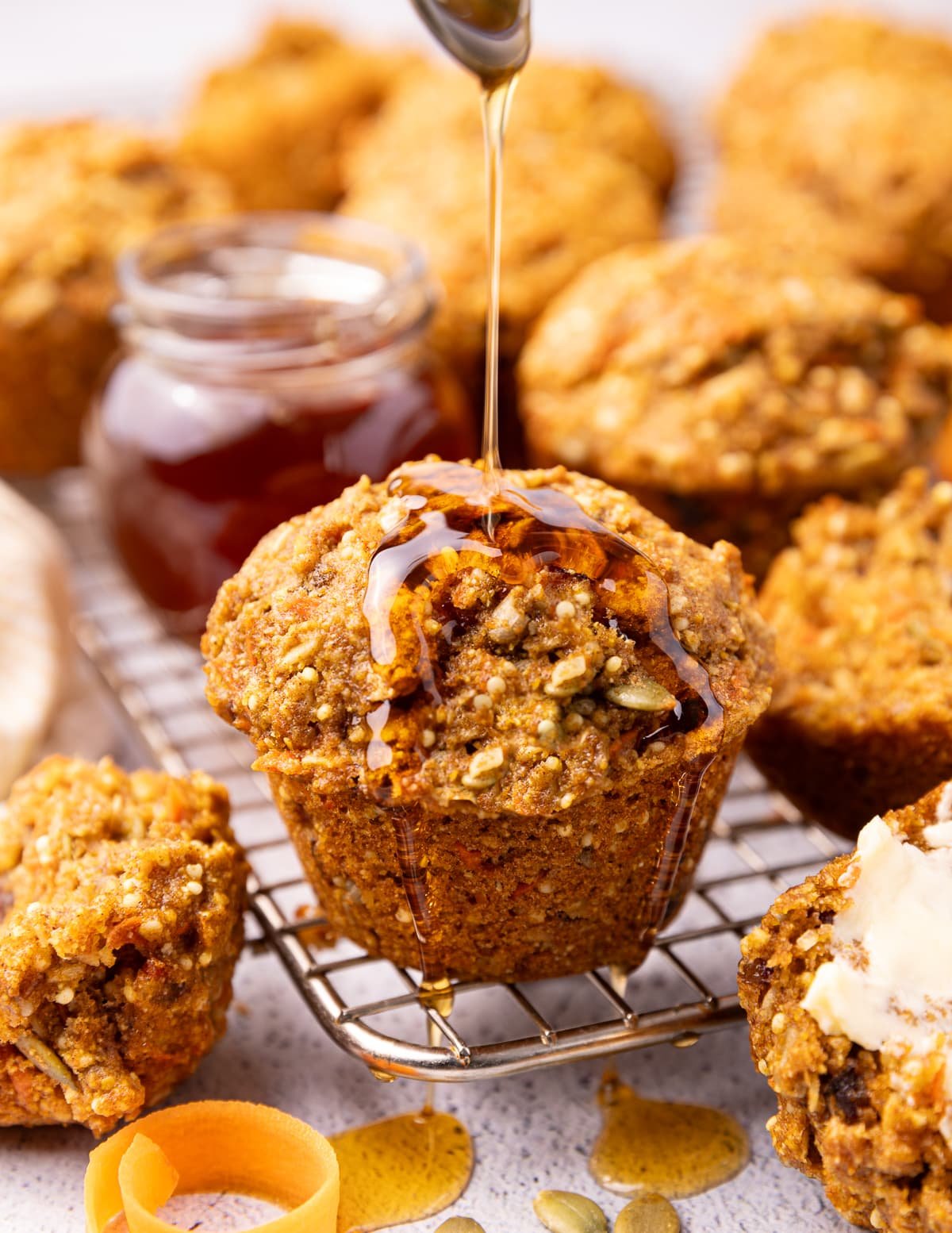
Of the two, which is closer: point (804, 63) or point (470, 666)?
point (470, 666)

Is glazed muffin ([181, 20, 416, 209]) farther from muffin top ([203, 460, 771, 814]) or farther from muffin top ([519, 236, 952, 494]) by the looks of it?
muffin top ([203, 460, 771, 814])

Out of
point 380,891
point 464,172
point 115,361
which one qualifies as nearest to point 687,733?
point 380,891

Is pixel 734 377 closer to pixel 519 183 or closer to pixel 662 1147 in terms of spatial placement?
pixel 519 183

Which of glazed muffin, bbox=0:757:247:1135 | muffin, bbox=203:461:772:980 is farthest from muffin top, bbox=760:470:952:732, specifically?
glazed muffin, bbox=0:757:247:1135

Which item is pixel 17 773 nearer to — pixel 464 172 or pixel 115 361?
pixel 115 361

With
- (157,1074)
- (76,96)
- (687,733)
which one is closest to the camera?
(687,733)

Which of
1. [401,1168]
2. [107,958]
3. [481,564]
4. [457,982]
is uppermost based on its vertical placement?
[481,564]

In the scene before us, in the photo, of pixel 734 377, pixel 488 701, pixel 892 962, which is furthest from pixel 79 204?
pixel 892 962
